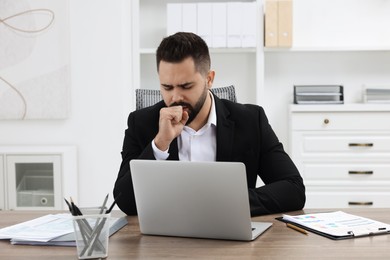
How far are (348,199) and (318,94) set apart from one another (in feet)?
2.43

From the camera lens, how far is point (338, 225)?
1683 mm

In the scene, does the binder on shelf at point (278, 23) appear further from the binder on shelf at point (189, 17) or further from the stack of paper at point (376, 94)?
the stack of paper at point (376, 94)

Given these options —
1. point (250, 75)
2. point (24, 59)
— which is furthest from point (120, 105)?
point (250, 75)

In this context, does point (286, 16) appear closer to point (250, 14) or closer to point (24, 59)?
point (250, 14)

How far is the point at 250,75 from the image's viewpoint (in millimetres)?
4332

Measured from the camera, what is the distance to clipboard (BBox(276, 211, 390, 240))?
159 cm

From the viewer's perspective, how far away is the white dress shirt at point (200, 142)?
7.44 ft

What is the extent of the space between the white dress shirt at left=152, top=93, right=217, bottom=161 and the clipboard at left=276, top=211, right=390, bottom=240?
0.53 meters

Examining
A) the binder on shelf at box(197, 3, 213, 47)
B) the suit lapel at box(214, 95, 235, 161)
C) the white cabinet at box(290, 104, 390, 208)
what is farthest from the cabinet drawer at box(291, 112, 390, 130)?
the suit lapel at box(214, 95, 235, 161)

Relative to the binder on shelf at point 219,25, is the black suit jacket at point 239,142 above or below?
below

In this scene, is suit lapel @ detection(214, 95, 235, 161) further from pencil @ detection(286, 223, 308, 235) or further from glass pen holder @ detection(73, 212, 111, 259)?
glass pen holder @ detection(73, 212, 111, 259)

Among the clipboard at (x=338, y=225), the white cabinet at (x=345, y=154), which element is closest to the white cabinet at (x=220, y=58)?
the white cabinet at (x=345, y=154)

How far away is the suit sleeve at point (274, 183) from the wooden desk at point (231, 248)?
23cm

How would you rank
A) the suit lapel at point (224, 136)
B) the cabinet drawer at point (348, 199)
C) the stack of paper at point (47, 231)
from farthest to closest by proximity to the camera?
the cabinet drawer at point (348, 199) → the suit lapel at point (224, 136) → the stack of paper at point (47, 231)
